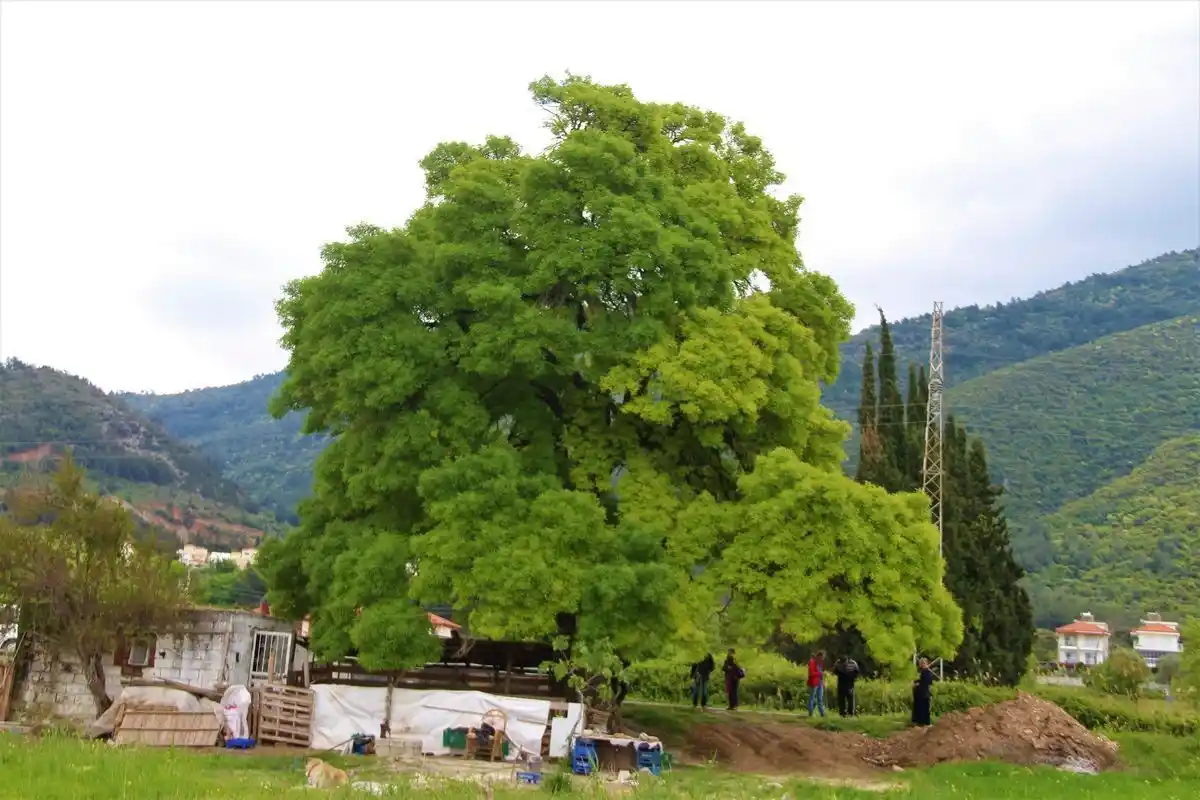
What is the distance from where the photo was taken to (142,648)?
27.0m

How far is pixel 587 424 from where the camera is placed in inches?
997

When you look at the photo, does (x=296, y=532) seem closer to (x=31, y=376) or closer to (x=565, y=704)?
(x=565, y=704)

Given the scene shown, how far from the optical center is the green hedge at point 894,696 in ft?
94.7

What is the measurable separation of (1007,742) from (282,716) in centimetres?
1440

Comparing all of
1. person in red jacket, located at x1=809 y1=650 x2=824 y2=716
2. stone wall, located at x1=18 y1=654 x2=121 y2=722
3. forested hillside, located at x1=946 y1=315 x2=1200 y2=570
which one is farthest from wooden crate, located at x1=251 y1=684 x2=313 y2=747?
forested hillside, located at x1=946 y1=315 x2=1200 y2=570

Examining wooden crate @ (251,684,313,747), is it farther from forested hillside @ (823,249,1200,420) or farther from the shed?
forested hillside @ (823,249,1200,420)

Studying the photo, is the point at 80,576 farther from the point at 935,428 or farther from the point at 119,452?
the point at 119,452

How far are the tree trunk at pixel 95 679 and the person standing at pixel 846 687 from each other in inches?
688

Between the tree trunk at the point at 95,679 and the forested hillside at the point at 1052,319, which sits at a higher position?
the forested hillside at the point at 1052,319

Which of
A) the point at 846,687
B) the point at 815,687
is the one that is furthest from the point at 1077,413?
the point at 815,687

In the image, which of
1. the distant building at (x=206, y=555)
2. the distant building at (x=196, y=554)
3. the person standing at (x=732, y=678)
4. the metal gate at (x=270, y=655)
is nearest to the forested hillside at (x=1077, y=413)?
the person standing at (x=732, y=678)

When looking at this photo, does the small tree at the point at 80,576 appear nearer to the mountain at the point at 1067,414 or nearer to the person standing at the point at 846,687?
the person standing at the point at 846,687

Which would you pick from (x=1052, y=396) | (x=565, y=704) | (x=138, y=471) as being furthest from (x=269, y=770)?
(x=138, y=471)

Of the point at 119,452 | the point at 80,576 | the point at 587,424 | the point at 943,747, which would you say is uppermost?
the point at 119,452
